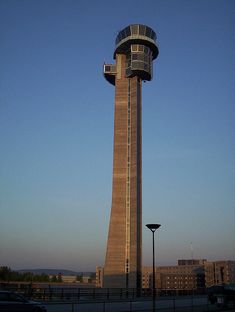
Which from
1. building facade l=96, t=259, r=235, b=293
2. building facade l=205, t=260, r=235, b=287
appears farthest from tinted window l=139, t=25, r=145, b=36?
building facade l=205, t=260, r=235, b=287

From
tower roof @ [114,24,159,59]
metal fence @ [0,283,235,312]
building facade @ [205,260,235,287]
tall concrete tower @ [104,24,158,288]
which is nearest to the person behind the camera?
metal fence @ [0,283,235,312]

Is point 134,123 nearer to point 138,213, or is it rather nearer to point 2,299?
point 138,213

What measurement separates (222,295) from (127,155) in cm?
4855

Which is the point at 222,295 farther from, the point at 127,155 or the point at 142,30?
the point at 142,30

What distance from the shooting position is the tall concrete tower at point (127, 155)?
7681 cm

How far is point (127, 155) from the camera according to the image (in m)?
81.2

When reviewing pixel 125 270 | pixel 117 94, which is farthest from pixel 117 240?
pixel 117 94

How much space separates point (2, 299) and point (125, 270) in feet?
183

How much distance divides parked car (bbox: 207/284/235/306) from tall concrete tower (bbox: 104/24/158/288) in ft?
124

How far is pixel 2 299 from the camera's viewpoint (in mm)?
22391

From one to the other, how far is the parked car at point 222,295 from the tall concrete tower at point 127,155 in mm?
37926

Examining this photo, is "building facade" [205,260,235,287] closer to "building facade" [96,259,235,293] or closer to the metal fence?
"building facade" [96,259,235,293]

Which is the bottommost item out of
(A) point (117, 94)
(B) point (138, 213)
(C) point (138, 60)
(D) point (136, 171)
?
(B) point (138, 213)

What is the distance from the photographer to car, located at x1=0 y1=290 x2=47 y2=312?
2201 centimetres
